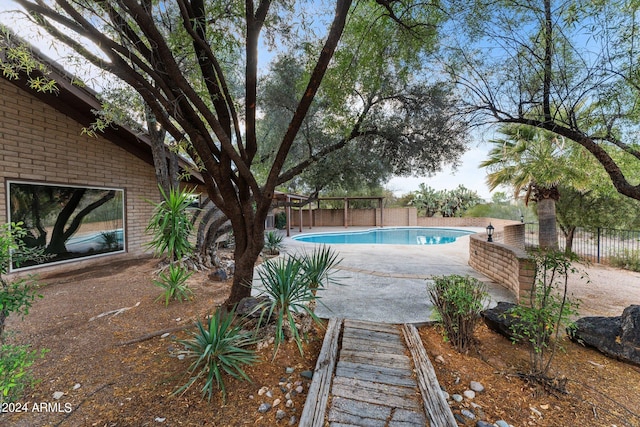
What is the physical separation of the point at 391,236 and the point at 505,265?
14.2m

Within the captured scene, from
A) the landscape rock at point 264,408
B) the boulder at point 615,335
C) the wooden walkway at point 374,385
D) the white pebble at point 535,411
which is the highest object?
the boulder at point 615,335

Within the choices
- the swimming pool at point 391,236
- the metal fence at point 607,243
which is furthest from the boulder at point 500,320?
the swimming pool at point 391,236

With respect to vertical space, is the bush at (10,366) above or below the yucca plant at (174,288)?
above

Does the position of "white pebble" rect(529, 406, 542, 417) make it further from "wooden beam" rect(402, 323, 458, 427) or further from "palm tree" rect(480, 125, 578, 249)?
"palm tree" rect(480, 125, 578, 249)

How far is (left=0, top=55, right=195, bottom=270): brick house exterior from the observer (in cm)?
482

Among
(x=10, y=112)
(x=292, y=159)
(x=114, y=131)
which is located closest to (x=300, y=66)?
(x=292, y=159)

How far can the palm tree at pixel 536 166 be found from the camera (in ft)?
17.6

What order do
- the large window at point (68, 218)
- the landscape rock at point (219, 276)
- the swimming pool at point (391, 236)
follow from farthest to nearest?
the swimming pool at point (391, 236)
the landscape rock at point (219, 276)
the large window at point (68, 218)

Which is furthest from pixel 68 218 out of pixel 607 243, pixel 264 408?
pixel 607 243

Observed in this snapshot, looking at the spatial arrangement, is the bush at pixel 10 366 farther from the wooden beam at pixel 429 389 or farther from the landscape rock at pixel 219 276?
the landscape rock at pixel 219 276

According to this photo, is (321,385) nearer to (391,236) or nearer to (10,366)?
(10,366)

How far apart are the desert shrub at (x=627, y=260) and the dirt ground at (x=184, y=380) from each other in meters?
7.88

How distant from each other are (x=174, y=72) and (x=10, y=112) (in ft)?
16.0

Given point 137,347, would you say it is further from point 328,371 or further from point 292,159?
point 292,159
